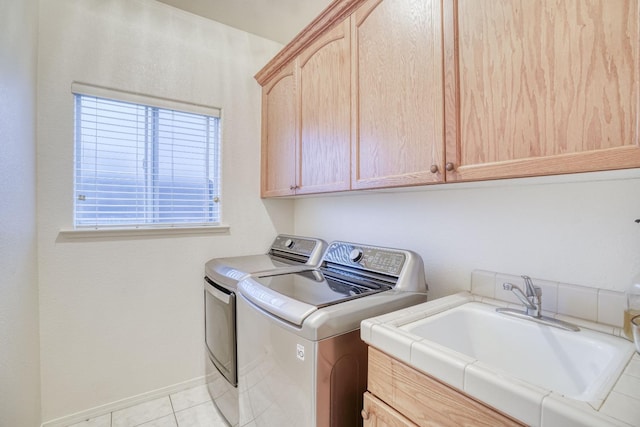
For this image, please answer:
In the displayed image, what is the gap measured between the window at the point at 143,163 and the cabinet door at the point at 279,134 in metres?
0.36

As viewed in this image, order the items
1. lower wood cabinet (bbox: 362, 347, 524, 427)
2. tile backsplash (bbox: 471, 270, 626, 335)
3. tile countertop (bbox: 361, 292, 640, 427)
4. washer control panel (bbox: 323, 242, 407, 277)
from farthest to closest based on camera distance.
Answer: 1. washer control panel (bbox: 323, 242, 407, 277)
2. tile backsplash (bbox: 471, 270, 626, 335)
3. lower wood cabinet (bbox: 362, 347, 524, 427)
4. tile countertop (bbox: 361, 292, 640, 427)

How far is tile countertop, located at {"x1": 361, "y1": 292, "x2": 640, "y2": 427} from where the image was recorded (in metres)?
0.53

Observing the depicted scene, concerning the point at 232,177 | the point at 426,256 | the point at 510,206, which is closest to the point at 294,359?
the point at 426,256

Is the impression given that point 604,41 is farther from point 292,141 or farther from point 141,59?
point 141,59

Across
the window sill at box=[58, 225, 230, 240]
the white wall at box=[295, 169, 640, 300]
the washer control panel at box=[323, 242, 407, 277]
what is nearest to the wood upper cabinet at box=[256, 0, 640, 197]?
the white wall at box=[295, 169, 640, 300]

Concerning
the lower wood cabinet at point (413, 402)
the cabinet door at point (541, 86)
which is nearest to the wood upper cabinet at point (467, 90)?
the cabinet door at point (541, 86)

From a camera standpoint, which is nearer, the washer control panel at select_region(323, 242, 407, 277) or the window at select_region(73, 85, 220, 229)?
the washer control panel at select_region(323, 242, 407, 277)

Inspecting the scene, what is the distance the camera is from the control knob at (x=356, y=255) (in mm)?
1547

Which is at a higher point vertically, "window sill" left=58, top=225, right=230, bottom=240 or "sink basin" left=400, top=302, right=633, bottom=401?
"window sill" left=58, top=225, right=230, bottom=240

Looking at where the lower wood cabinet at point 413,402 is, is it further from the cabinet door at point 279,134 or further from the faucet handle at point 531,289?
the cabinet door at point 279,134

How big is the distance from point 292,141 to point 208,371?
5.37 ft

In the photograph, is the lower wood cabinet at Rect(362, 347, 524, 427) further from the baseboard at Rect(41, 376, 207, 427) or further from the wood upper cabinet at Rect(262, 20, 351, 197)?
the baseboard at Rect(41, 376, 207, 427)

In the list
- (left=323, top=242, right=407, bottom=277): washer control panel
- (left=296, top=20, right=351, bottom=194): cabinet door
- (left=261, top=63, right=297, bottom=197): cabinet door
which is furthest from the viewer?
(left=261, top=63, right=297, bottom=197): cabinet door

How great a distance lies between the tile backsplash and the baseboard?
6.49 feet
